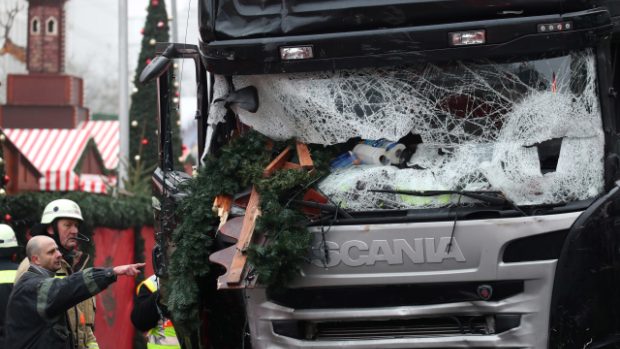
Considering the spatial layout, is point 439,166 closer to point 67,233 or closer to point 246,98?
point 246,98

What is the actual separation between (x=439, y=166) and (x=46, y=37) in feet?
87.2

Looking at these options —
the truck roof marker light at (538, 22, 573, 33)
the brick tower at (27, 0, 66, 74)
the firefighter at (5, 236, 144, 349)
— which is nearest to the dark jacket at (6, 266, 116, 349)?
the firefighter at (5, 236, 144, 349)

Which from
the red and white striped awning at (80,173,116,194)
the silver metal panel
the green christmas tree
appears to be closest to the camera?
the silver metal panel

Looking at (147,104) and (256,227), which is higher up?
(147,104)

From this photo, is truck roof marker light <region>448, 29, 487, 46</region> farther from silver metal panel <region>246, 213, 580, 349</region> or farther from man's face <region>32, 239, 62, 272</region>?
man's face <region>32, 239, 62, 272</region>

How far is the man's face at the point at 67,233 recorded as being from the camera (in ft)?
23.7

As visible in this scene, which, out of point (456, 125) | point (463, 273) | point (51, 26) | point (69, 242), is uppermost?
point (51, 26)

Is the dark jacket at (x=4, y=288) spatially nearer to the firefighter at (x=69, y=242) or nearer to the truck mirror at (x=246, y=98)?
the firefighter at (x=69, y=242)

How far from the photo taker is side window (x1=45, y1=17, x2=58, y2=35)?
94.3 ft

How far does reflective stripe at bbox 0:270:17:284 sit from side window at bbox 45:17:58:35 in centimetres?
2268

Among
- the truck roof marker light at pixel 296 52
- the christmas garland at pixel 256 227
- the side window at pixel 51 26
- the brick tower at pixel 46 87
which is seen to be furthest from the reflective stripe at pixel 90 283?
the side window at pixel 51 26

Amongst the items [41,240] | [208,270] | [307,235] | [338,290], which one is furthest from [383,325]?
[41,240]

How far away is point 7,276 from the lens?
7.03 m

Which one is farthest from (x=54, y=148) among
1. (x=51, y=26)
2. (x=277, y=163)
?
(x=277, y=163)
